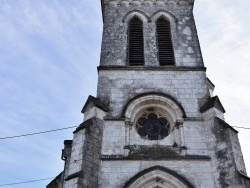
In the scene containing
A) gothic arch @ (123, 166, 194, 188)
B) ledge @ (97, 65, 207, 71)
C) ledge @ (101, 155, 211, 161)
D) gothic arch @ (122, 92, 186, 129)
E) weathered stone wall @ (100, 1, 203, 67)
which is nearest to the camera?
gothic arch @ (123, 166, 194, 188)

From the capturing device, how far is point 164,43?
17.3m

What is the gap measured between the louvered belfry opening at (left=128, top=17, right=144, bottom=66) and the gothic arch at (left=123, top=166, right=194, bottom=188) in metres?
5.64

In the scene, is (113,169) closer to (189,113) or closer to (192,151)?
(192,151)

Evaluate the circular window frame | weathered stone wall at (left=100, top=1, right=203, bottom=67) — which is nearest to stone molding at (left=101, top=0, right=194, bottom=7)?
weathered stone wall at (left=100, top=1, right=203, bottom=67)

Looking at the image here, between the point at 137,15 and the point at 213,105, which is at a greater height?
the point at 137,15

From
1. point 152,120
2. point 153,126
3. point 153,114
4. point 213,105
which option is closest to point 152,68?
point 153,114

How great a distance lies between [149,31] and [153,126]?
5442mm

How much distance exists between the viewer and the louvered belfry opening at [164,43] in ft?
54.0

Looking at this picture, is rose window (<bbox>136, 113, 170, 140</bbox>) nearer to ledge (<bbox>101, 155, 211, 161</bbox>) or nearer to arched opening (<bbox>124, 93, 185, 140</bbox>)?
arched opening (<bbox>124, 93, 185, 140</bbox>)

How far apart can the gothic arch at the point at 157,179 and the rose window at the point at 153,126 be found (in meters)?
1.69

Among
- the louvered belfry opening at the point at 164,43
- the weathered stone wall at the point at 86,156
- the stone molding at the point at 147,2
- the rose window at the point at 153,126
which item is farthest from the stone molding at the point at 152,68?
the stone molding at the point at 147,2

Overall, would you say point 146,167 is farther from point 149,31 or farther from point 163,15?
point 163,15

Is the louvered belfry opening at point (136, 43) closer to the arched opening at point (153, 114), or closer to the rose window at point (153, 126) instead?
the arched opening at point (153, 114)

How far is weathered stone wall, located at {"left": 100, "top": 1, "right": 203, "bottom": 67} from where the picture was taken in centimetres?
1633
